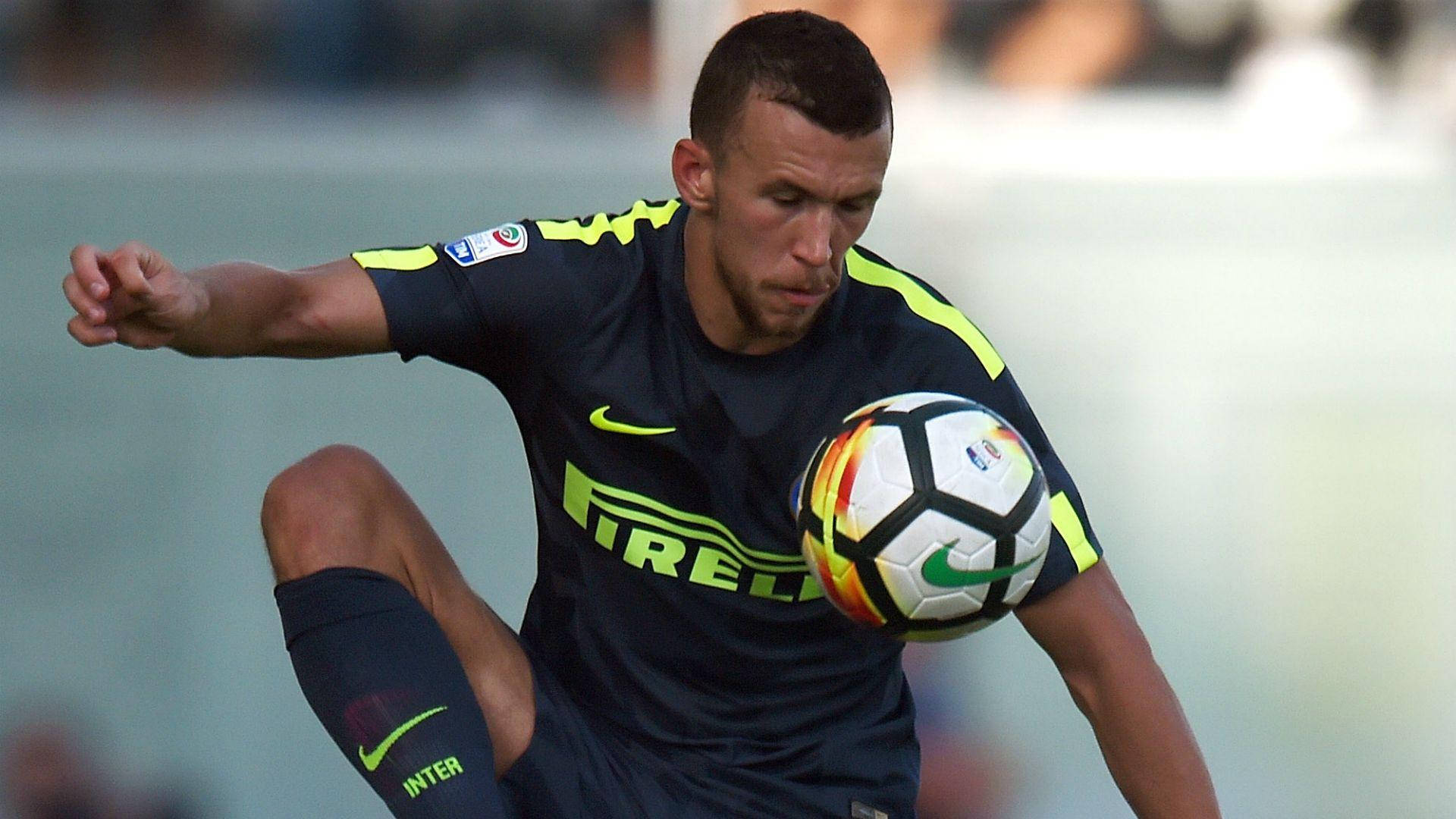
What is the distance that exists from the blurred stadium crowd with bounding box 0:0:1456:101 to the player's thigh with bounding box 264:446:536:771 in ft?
13.1

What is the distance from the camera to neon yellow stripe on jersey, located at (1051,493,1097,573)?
3133mm

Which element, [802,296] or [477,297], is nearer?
[802,296]

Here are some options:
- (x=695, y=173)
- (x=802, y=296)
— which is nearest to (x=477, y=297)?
(x=695, y=173)

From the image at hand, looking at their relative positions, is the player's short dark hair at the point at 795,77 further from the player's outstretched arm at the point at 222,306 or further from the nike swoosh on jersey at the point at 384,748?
the nike swoosh on jersey at the point at 384,748

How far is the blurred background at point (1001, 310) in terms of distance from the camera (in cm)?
696

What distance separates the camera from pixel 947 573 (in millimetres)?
2861

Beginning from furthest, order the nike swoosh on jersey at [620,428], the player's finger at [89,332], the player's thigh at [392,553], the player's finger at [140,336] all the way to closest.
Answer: the nike swoosh on jersey at [620,428] → the player's thigh at [392,553] → the player's finger at [140,336] → the player's finger at [89,332]

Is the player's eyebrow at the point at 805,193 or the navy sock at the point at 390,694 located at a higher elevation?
the player's eyebrow at the point at 805,193

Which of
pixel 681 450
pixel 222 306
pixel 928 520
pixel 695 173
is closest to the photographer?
pixel 928 520

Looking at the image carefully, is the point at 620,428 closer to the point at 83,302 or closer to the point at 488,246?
the point at 488,246

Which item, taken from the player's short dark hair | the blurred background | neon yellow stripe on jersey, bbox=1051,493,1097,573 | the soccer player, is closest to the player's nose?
the soccer player

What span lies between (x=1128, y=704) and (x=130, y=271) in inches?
69.9

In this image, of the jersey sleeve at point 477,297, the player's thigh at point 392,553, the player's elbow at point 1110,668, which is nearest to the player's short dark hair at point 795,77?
the jersey sleeve at point 477,297

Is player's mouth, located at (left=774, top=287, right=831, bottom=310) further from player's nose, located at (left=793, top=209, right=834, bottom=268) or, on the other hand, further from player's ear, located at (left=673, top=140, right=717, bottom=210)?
player's ear, located at (left=673, top=140, right=717, bottom=210)
